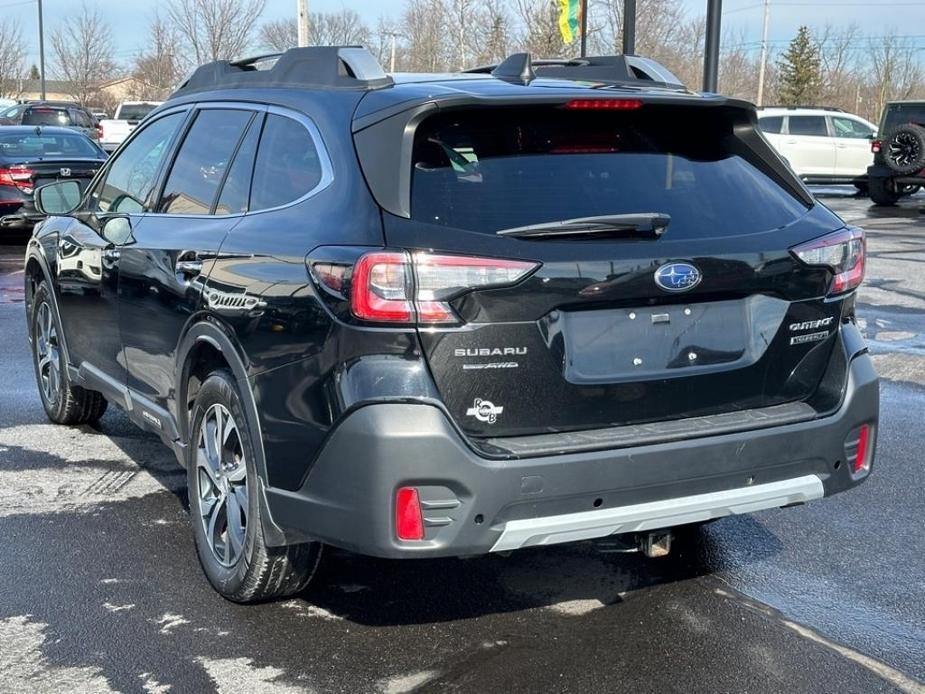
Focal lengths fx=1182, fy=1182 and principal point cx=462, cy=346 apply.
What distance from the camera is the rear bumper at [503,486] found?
3236 mm

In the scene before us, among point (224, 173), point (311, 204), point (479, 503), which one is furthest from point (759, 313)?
point (224, 173)

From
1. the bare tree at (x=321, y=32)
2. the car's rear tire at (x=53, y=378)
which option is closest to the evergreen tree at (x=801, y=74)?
the bare tree at (x=321, y=32)

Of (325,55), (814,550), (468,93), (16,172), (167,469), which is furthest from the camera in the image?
(16,172)

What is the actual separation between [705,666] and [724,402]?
0.82 metres

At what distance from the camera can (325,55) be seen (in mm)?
4062

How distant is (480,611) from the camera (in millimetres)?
4086

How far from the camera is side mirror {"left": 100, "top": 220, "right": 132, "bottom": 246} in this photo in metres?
4.96

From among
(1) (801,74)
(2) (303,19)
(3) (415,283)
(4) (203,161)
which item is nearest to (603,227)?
(3) (415,283)

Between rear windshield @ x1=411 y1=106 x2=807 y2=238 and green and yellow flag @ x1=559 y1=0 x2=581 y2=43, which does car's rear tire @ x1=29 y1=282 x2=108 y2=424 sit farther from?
green and yellow flag @ x1=559 y1=0 x2=581 y2=43

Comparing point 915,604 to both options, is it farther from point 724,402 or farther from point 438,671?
point 438,671

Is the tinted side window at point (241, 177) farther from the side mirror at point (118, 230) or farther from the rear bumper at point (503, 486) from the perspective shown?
the rear bumper at point (503, 486)

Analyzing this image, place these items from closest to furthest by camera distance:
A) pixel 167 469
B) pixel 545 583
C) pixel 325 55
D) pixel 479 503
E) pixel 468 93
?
pixel 479 503
pixel 468 93
pixel 325 55
pixel 545 583
pixel 167 469

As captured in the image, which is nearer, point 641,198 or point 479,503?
point 479,503

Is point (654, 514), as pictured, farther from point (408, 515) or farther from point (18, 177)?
point (18, 177)
